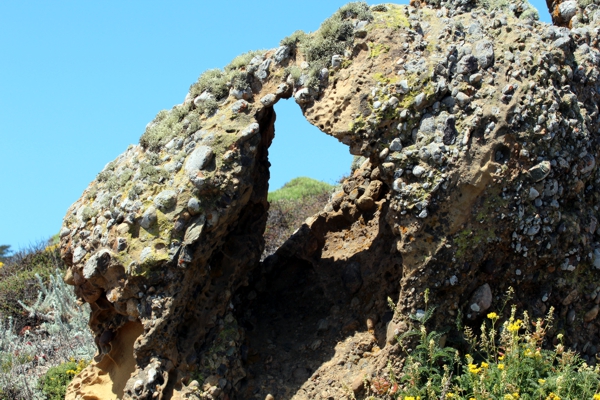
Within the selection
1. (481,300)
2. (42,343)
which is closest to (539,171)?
(481,300)

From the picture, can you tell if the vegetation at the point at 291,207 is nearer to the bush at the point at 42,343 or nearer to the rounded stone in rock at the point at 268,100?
the bush at the point at 42,343

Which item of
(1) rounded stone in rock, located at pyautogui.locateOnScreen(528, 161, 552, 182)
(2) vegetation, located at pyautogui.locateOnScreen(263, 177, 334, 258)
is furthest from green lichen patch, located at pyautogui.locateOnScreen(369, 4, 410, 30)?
(2) vegetation, located at pyautogui.locateOnScreen(263, 177, 334, 258)

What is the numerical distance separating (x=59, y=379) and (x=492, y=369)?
5.34 metres

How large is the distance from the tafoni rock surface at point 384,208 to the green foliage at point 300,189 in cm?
1229

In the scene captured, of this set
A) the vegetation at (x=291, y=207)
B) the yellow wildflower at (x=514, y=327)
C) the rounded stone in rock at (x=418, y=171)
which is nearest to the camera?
the yellow wildflower at (x=514, y=327)

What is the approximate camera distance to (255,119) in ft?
21.2

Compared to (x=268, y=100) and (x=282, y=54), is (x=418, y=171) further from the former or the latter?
(x=282, y=54)

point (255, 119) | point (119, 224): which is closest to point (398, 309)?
point (255, 119)

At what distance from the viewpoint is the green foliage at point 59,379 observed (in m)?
8.30

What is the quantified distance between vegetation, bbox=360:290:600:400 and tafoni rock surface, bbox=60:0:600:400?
0.60 ft

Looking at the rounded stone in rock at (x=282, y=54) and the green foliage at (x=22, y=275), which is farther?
the green foliage at (x=22, y=275)

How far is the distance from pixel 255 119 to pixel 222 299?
5.49ft

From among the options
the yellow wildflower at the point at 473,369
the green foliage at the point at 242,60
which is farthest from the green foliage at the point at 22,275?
the yellow wildflower at the point at 473,369

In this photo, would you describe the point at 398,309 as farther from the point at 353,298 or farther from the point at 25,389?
the point at 25,389
